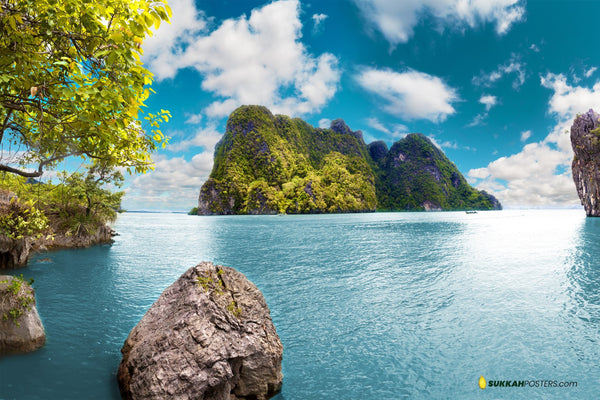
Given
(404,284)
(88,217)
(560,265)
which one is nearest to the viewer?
(404,284)

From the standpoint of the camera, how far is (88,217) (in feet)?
108

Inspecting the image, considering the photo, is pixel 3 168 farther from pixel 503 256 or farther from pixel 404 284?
pixel 503 256

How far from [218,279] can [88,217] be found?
33.6m

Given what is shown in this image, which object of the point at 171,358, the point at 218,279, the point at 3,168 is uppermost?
the point at 3,168

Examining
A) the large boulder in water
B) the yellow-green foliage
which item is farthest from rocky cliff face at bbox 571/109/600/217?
the yellow-green foliage

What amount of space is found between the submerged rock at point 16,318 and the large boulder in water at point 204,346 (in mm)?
3736

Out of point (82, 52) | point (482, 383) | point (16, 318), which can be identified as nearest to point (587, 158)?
point (482, 383)

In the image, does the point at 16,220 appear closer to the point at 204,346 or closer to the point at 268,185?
the point at 204,346

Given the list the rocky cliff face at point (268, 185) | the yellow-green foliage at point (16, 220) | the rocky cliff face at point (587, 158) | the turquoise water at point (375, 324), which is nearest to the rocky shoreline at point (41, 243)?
the yellow-green foliage at point (16, 220)

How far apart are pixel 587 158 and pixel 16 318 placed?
393ft

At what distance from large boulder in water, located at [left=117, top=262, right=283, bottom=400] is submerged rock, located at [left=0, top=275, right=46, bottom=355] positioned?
147 inches

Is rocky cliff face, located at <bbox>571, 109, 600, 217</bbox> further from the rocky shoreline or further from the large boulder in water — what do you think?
the rocky shoreline

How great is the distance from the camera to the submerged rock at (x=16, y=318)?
8.05 metres

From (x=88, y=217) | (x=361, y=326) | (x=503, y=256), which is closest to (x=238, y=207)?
(x=88, y=217)
